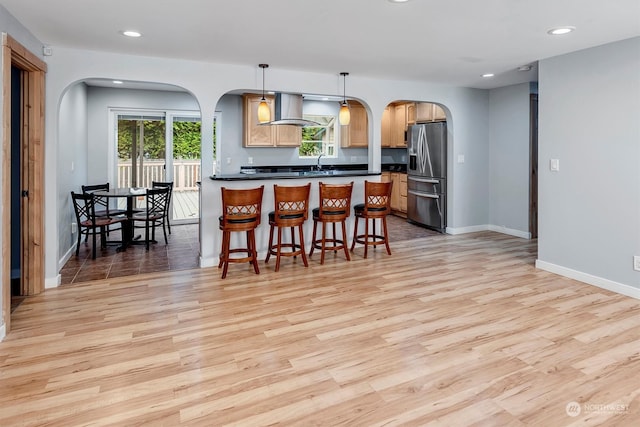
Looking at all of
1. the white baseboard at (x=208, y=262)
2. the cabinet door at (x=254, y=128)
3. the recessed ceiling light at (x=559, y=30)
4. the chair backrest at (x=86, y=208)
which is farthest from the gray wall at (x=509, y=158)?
the chair backrest at (x=86, y=208)

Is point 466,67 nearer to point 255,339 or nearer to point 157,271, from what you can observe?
point 255,339

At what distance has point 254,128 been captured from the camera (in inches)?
288

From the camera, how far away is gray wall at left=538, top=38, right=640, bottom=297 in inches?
142

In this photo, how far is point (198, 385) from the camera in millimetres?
2217

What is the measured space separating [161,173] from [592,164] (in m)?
6.34

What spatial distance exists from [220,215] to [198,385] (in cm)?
270

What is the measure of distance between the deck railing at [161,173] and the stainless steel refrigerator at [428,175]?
3987mm

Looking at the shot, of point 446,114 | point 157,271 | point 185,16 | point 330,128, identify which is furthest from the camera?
point 330,128

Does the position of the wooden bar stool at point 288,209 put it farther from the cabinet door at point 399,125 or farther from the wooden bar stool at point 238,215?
the cabinet door at point 399,125

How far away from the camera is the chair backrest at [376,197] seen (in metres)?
4.88

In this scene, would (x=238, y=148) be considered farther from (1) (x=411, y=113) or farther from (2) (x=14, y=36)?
(2) (x=14, y=36)

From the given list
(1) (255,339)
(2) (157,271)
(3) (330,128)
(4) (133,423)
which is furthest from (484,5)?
(3) (330,128)

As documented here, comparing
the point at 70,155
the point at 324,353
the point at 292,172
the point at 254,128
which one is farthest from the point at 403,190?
the point at 324,353

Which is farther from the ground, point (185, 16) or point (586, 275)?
point (185, 16)
